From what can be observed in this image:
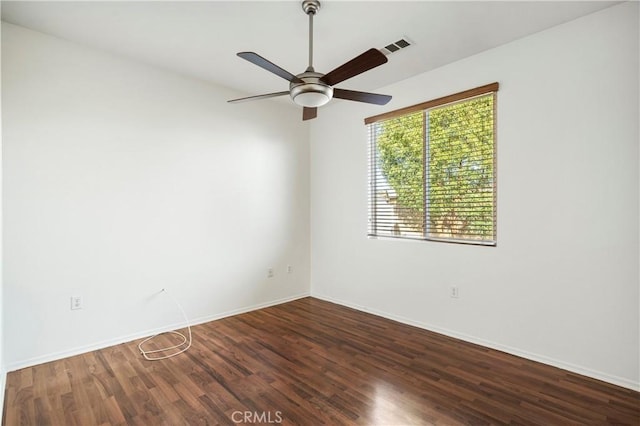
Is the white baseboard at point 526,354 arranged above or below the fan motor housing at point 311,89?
below

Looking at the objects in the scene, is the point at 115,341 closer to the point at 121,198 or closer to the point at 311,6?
the point at 121,198

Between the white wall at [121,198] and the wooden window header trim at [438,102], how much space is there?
145 centimetres

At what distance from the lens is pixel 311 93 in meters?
2.21

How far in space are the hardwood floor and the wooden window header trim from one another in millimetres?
2382

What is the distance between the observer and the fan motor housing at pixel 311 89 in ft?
7.13

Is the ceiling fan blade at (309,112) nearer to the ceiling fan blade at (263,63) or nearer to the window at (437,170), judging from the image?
the ceiling fan blade at (263,63)

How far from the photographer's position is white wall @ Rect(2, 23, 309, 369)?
8.71 ft

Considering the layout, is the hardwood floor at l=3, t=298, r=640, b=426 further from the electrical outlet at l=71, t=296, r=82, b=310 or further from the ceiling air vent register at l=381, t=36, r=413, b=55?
the ceiling air vent register at l=381, t=36, r=413, b=55

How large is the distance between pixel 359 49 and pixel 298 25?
25.8 inches

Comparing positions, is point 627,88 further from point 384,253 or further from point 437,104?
point 384,253

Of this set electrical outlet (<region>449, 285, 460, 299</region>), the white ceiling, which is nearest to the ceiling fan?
the white ceiling

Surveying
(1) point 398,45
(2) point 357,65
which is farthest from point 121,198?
(1) point 398,45

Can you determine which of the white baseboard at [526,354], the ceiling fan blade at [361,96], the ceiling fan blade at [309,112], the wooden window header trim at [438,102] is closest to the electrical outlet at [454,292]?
the white baseboard at [526,354]

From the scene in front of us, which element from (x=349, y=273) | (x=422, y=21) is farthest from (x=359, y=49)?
(x=349, y=273)
